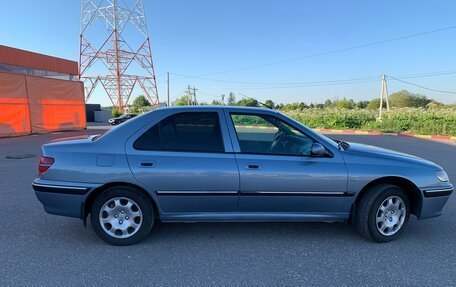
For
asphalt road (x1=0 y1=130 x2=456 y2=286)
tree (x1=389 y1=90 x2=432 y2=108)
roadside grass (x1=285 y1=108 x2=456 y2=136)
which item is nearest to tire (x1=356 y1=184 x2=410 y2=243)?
asphalt road (x1=0 y1=130 x2=456 y2=286)

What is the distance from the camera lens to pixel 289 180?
3.27 meters

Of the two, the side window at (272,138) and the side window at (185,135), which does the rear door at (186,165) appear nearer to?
the side window at (185,135)

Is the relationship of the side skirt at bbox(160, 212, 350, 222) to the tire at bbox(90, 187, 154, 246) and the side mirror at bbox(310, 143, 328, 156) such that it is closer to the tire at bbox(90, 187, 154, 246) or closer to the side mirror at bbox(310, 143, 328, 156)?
the tire at bbox(90, 187, 154, 246)

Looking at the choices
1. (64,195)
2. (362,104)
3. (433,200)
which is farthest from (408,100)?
(64,195)

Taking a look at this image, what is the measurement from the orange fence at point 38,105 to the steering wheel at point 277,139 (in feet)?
56.0

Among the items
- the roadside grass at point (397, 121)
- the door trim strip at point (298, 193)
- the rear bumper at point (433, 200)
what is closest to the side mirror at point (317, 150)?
the door trim strip at point (298, 193)

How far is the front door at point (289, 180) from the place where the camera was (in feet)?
10.7

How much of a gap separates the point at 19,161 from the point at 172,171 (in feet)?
26.0

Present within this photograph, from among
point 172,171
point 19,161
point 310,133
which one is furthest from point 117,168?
point 19,161

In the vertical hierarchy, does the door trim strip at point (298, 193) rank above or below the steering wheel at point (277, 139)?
below

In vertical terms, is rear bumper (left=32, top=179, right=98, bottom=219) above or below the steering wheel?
below

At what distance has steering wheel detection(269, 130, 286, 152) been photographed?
11.7 ft

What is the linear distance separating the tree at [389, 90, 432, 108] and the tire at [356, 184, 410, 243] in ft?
309

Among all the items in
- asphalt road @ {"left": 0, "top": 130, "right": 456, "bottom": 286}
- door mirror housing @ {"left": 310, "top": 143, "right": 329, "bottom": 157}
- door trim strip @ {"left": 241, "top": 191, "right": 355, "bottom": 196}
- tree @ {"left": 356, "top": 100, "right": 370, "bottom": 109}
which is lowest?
asphalt road @ {"left": 0, "top": 130, "right": 456, "bottom": 286}
